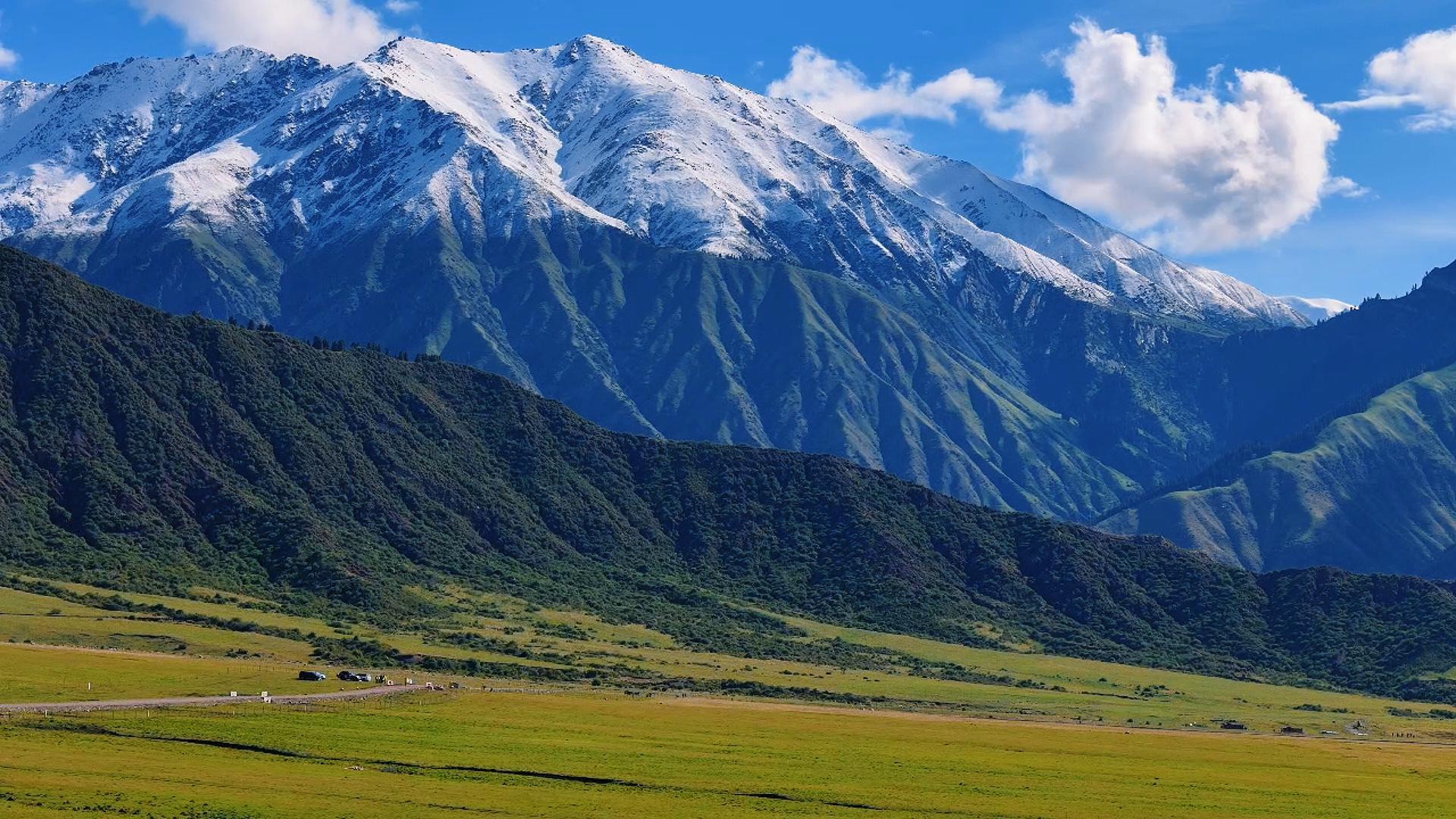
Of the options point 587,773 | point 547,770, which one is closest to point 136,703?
point 547,770

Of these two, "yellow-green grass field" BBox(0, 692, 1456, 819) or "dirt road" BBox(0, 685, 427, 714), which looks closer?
"yellow-green grass field" BBox(0, 692, 1456, 819)

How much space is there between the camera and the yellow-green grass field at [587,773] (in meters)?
130

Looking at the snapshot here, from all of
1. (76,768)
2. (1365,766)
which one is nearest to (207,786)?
(76,768)

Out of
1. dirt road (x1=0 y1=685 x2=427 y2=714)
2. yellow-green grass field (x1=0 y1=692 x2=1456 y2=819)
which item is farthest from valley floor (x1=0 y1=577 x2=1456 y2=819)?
dirt road (x1=0 y1=685 x2=427 y2=714)

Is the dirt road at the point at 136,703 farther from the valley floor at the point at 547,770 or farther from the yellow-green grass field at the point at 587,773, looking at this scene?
the yellow-green grass field at the point at 587,773

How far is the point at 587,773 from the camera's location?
6004 inches

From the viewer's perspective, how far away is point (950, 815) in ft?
458

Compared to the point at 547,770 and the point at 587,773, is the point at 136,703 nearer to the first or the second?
the point at 547,770

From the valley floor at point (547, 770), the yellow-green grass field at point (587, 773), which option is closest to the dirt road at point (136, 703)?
the valley floor at point (547, 770)

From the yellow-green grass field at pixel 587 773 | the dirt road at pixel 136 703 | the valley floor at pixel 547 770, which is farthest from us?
the dirt road at pixel 136 703

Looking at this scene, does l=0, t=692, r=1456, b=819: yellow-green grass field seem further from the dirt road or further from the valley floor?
the dirt road

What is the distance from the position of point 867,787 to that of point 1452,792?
60.2m

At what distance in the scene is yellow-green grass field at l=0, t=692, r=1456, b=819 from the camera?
12962 centimetres

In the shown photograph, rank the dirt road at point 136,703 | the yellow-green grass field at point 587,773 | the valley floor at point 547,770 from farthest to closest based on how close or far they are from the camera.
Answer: the dirt road at point 136,703 → the valley floor at point 547,770 → the yellow-green grass field at point 587,773
